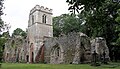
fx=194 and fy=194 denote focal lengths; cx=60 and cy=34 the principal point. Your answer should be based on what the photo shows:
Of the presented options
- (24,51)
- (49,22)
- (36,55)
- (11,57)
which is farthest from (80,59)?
(11,57)

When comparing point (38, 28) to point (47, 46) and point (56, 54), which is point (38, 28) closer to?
point (47, 46)

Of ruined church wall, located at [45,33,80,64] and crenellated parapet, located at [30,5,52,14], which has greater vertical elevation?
crenellated parapet, located at [30,5,52,14]

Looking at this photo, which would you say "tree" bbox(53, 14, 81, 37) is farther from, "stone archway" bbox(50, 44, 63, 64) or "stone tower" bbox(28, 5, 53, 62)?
"stone archway" bbox(50, 44, 63, 64)

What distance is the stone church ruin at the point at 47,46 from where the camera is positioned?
1085 inches

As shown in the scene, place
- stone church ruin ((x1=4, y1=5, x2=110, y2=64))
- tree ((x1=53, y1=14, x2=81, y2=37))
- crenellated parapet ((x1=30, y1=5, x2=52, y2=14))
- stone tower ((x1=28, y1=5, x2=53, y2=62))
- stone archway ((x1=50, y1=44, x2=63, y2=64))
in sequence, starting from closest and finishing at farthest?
stone church ruin ((x1=4, y1=5, x2=110, y2=64)) → stone archway ((x1=50, y1=44, x2=63, y2=64)) → stone tower ((x1=28, y1=5, x2=53, y2=62)) → crenellated parapet ((x1=30, y1=5, x2=52, y2=14)) → tree ((x1=53, y1=14, x2=81, y2=37))

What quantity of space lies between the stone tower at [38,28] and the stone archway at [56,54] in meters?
4.38

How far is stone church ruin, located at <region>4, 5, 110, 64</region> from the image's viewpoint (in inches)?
1085

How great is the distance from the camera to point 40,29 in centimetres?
3781

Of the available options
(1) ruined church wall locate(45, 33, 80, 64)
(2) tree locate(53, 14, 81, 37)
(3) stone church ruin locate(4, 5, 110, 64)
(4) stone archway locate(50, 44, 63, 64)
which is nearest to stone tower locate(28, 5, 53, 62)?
(3) stone church ruin locate(4, 5, 110, 64)

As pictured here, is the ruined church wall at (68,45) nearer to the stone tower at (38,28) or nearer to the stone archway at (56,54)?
the stone archway at (56,54)

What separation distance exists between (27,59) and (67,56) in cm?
1358

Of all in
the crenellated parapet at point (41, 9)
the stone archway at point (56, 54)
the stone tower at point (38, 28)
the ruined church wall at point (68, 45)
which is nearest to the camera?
the ruined church wall at point (68, 45)

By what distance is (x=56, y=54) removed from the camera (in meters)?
31.7

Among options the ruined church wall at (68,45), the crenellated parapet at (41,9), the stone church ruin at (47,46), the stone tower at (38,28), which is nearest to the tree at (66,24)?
the crenellated parapet at (41,9)
